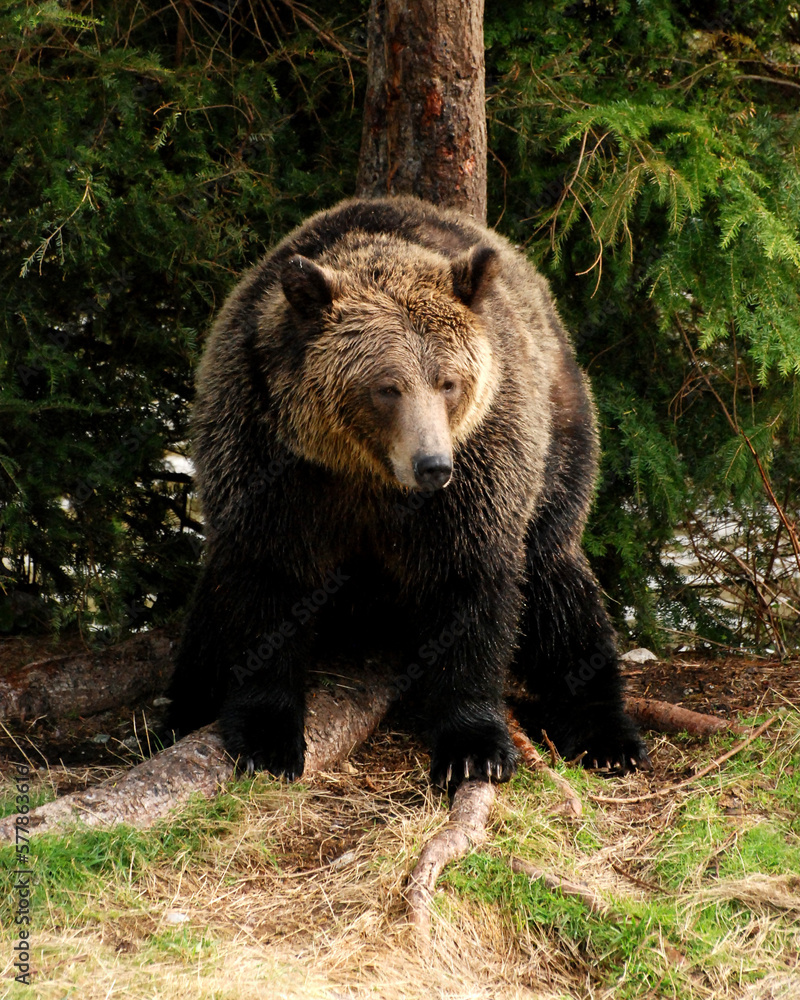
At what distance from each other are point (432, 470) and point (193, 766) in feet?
6.02

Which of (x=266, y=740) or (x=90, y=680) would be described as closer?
(x=266, y=740)

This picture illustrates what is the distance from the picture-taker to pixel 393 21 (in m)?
6.08

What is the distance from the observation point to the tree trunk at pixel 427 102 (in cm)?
605

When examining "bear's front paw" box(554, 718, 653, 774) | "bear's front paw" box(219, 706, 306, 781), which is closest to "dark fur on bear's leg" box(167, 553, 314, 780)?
"bear's front paw" box(219, 706, 306, 781)

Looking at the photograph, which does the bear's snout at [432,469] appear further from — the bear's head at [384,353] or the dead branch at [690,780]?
the dead branch at [690,780]

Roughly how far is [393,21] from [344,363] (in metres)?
2.70

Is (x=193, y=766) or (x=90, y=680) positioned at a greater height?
(x=193, y=766)

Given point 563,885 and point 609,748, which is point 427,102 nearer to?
point 609,748

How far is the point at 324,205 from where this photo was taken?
7.11 metres

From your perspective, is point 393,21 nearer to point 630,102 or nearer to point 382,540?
point 630,102

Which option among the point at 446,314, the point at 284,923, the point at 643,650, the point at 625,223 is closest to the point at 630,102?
the point at 625,223

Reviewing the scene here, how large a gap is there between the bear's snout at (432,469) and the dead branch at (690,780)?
5.70 feet

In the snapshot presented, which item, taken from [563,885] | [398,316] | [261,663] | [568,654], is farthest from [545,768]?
[398,316]

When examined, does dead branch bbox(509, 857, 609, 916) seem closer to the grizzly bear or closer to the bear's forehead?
the grizzly bear
